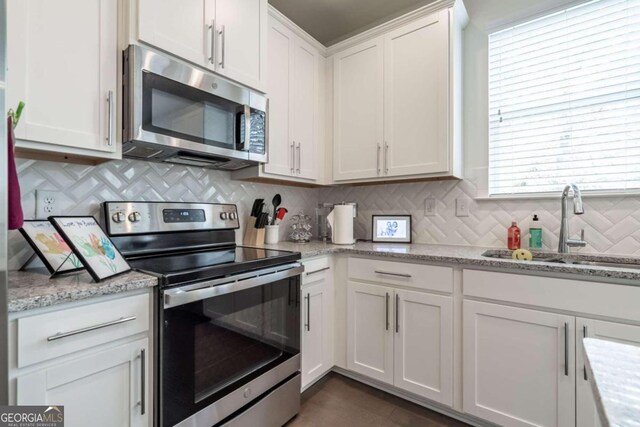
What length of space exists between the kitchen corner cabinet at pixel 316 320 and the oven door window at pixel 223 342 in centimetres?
15

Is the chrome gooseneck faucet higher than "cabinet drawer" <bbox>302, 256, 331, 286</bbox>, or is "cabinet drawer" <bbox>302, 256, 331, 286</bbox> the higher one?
the chrome gooseneck faucet

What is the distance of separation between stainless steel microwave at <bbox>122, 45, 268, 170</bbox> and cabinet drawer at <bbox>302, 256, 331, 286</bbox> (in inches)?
27.6

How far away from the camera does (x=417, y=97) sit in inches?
80.8

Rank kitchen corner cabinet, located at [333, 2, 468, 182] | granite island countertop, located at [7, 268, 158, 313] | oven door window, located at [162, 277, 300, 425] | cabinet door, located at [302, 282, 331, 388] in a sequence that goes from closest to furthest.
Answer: granite island countertop, located at [7, 268, 158, 313] < oven door window, located at [162, 277, 300, 425] < cabinet door, located at [302, 282, 331, 388] < kitchen corner cabinet, located at [333, 2, 468, 182]

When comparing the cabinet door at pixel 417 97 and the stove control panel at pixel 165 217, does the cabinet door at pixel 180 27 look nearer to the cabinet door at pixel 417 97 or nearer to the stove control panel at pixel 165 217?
the stove control panel at pixel 165 217

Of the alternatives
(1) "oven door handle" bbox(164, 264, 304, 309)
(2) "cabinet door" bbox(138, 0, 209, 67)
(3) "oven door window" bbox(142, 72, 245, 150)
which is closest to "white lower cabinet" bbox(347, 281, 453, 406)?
(1) "oven door handle" bbox(164, 264, 304, 309)

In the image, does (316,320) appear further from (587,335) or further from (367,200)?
(587,335)

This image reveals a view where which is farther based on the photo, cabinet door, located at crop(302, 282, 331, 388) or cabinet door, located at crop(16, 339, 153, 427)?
cabinet door, located at crop(302, 282, 331, 388)

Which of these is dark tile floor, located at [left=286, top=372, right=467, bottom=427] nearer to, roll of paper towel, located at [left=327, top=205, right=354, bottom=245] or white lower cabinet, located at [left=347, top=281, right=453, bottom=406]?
white lower cabinet, located at [left=347, top=281, right=453, bottom=406]

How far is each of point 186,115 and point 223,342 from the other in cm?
108

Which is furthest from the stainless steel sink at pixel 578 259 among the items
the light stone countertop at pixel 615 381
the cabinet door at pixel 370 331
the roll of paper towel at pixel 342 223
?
the light stone countertop at pixel 615 381

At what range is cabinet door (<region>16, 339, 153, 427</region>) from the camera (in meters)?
0.86

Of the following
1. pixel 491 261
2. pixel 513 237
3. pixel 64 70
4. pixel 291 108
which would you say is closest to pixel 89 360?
pixel 64 70

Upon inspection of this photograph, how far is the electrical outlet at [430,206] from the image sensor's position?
227 centimetres
